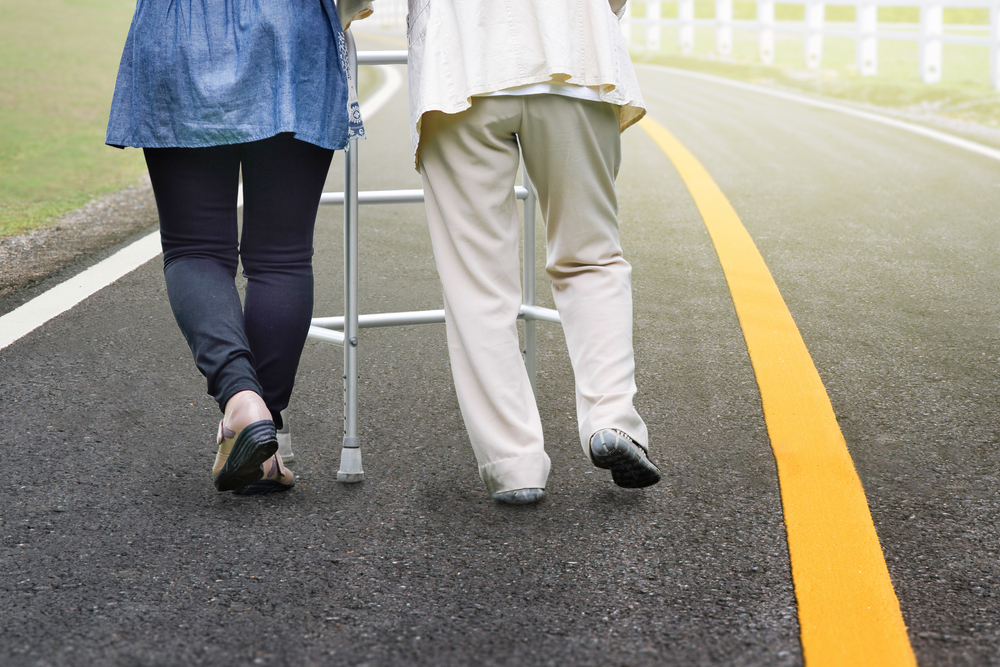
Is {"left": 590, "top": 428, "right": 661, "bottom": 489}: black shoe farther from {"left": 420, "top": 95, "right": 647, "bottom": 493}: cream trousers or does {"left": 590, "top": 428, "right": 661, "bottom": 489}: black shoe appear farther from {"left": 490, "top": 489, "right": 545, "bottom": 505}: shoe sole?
{"left": 490, "top": 489, "right": 545, "bottom": 505}: shoe sole

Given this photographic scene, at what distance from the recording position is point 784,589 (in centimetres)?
193

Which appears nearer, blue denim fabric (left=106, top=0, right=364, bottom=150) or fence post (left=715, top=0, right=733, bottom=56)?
blue denim fabric (left=106, top=0, right=364, bottom=150)

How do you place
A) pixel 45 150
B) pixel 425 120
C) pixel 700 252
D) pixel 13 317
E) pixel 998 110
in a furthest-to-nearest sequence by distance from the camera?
pixel 998 110, pixel 45 150, pixel 700 252, pixel 13 317, pixel 425 120

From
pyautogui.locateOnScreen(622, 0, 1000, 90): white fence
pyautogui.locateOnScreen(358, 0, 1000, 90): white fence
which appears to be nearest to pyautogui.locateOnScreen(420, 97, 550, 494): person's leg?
pyautogui.locateOnScreen(358, 0, 1000, 90): white fence

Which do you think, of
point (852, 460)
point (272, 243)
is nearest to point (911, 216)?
point (852, 460)

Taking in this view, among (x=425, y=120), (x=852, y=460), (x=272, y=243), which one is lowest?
(x=852, y=460)

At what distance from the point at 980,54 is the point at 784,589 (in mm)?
21032

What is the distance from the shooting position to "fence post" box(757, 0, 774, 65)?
17234mm

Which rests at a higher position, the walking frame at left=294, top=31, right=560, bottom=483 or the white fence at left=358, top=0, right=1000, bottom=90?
the white fence at left=358, top=0, right=1000, bottom=90

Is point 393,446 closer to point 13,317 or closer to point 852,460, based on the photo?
point 852,460

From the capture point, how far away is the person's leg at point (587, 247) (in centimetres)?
228

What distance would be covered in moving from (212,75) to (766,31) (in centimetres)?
1630

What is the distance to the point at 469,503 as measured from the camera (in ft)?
7.73

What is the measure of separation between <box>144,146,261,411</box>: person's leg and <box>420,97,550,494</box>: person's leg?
429mm
